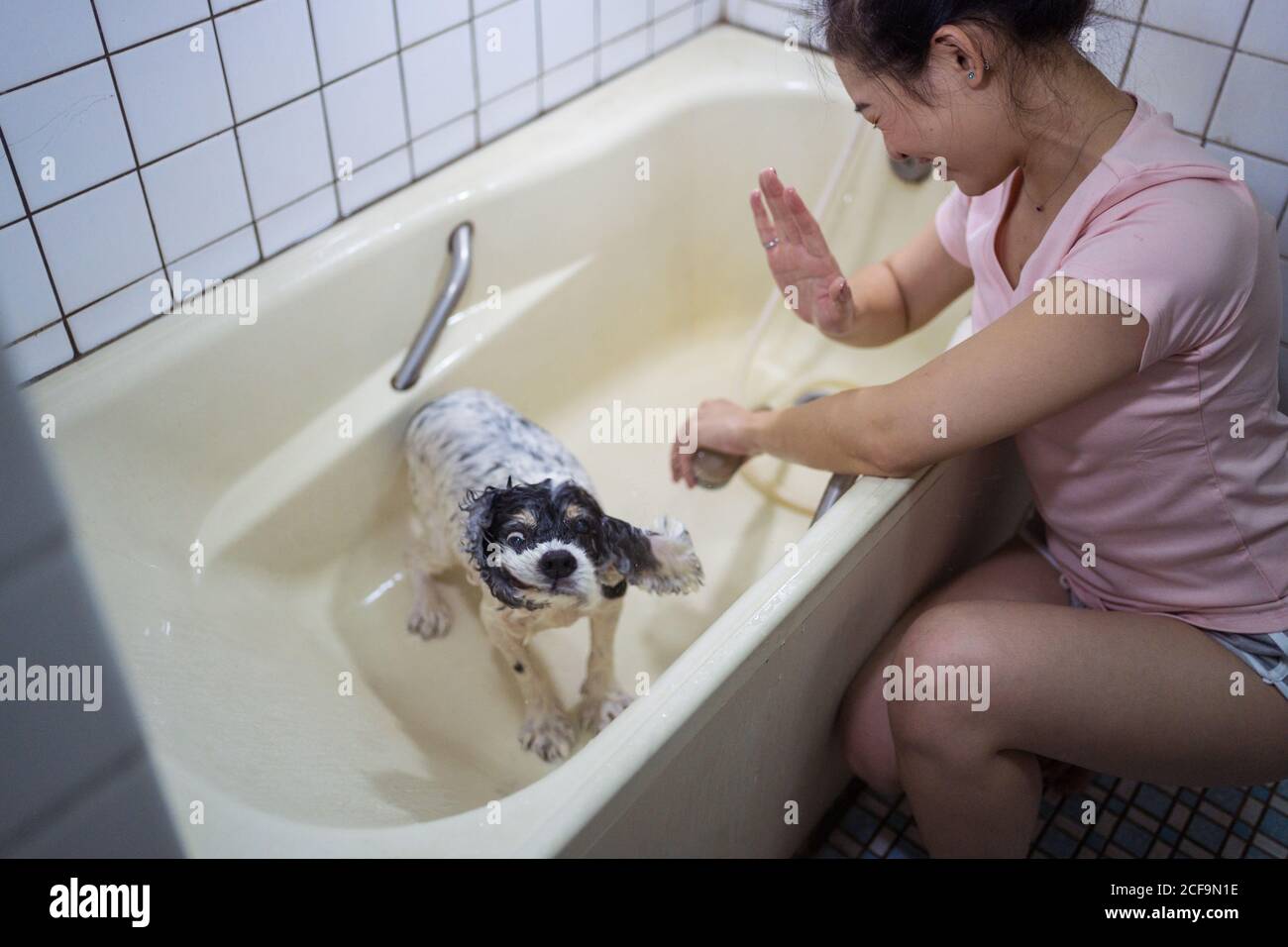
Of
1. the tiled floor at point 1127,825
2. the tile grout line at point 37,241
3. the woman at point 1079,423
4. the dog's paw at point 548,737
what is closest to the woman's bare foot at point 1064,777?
the tiled floor at point 1127,825

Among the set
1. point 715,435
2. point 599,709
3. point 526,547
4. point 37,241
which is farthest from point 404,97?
point 599,709

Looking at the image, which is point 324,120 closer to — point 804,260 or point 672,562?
point 804,260

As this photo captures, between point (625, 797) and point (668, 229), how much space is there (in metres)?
1.19

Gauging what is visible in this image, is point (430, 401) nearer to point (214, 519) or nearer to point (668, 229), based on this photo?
point (214, 519)

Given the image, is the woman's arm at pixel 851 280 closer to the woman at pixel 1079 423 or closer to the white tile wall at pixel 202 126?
the woman at pixel 1079 423

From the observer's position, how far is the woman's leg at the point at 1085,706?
3.52ft

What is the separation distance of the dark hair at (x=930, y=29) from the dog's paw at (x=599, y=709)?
30.2 inches

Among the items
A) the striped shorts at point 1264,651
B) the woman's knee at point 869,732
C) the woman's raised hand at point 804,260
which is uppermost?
the woman's raised hand at point 804,260

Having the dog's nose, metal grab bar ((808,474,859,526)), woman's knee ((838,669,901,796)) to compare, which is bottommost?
woman's knee ((838,669,901,796))

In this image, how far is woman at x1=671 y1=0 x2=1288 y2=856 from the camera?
0.96 m

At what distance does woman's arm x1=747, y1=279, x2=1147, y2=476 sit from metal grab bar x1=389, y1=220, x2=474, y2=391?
0.59m

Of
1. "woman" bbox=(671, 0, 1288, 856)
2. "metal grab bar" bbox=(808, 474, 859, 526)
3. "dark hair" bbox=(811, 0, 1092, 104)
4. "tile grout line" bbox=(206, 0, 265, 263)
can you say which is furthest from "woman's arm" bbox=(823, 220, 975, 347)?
"tile grout line" bbox=(206, 0, 265, 263)

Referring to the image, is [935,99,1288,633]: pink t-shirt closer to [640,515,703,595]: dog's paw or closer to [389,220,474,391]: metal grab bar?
[640,515,703,595]: dog's paw

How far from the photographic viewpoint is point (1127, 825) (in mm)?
1494
